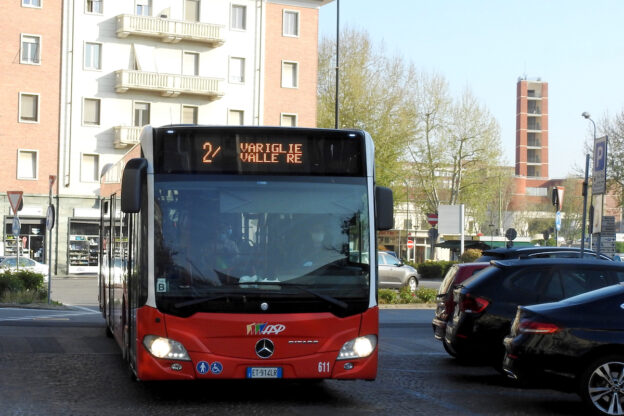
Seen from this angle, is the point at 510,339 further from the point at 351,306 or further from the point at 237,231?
the point at 237,231

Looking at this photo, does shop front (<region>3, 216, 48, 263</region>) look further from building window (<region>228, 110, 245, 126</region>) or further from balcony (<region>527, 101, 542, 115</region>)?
balcony (<region>527, 101, 542, 115</region>)

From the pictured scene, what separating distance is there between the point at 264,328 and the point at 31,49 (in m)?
46.2

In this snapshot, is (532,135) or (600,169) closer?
(600,169)

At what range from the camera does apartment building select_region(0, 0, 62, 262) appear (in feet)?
171

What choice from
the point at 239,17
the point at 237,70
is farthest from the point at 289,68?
the point at 239,17

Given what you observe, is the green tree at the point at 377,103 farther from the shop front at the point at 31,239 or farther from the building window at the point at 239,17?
the shop front at the point at 31,239

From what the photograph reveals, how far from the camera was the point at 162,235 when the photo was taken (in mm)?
9906

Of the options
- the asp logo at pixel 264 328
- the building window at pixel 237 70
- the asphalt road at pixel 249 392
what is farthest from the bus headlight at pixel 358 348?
the building window at pixel 237 70

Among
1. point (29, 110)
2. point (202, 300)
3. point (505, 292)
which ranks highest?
point (29, 110)

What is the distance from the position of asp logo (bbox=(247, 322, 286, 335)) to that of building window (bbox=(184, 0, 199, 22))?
48.1m

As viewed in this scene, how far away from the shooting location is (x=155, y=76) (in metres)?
55.0

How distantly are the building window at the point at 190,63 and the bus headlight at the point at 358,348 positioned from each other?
1897 inches

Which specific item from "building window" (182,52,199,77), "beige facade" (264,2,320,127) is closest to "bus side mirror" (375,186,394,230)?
"building window" (182,52,199,77)

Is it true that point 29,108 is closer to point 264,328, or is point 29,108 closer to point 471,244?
point 471,244
